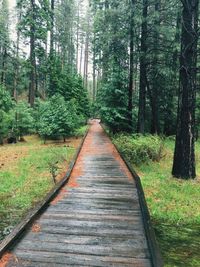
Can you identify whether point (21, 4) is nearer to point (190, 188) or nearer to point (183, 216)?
point (190, 188)

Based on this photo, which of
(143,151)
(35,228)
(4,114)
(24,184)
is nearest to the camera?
(35,228)

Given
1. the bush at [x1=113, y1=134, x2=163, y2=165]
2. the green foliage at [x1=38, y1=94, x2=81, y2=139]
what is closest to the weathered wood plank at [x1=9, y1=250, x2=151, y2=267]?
the bush at [x1=113, y1=134, x2=163, y2=165]

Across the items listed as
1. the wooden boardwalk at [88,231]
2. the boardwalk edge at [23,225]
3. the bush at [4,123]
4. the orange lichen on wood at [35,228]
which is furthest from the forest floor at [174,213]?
the bush at [4,123]

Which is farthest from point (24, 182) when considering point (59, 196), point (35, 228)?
point (35, 228)

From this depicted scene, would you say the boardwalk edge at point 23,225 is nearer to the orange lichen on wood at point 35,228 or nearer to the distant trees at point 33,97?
the orange lichen on wood at point 35,228

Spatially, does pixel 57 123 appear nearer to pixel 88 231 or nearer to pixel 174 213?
pixel 174 213

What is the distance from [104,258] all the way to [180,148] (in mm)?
7428

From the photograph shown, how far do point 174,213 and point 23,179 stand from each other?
5.79 m

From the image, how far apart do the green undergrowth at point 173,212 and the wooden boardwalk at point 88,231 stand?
581 millimetres

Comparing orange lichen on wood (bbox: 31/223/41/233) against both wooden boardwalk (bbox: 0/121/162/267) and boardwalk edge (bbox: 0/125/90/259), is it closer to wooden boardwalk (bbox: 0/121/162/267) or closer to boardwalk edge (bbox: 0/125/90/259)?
wooden boardwalk (bbox: 0/121/162/267)

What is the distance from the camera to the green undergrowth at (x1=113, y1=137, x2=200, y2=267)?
6055mm

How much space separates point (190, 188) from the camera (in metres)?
10.7

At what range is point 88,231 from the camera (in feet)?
20.3

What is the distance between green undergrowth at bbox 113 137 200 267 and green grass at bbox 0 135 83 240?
10.4 feet
